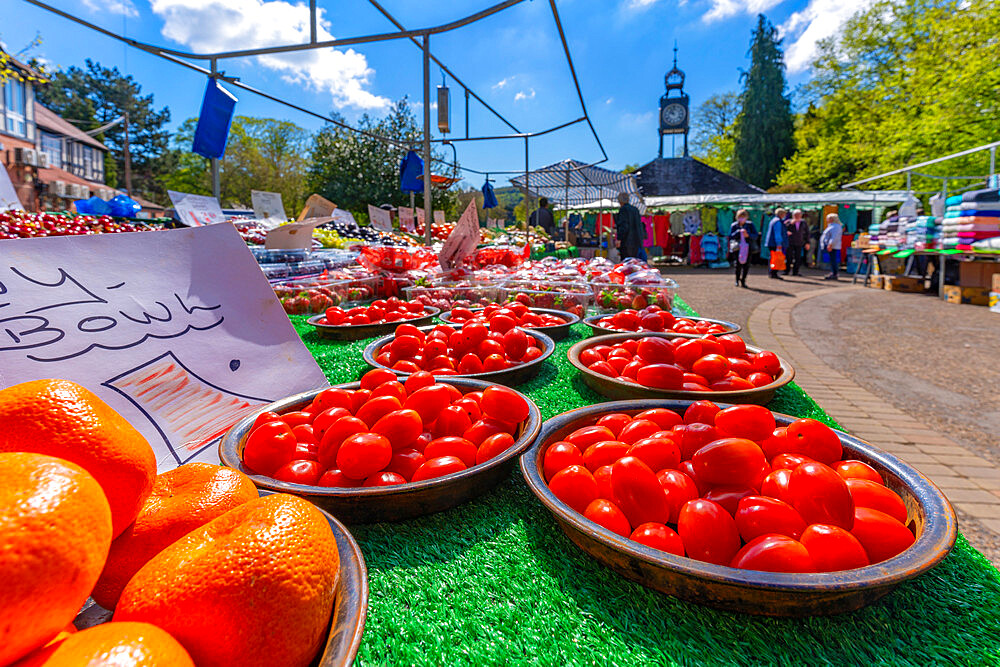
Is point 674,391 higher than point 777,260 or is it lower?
lower

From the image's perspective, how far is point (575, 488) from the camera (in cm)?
92

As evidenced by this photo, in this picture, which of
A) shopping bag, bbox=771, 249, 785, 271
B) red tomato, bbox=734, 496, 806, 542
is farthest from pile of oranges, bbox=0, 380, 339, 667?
shopping bag, bbox=771, 249, 785, 271

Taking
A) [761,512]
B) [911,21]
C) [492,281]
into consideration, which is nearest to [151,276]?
[761,512]

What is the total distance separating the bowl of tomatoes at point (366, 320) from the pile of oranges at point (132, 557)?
1855 mm

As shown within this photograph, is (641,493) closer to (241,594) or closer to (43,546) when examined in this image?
(241,594)

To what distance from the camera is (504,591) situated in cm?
81

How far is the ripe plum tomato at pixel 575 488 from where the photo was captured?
2.99 feet

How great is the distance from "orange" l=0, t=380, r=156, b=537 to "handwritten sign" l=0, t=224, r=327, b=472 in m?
0.48

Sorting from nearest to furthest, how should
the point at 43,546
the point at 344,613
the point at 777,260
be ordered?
the point at 43,546, the point at 344,613, the point at 777,260

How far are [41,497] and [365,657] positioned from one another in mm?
441

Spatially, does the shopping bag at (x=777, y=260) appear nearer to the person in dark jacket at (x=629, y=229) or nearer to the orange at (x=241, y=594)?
the person in dark jacket at (x=629, y=229)

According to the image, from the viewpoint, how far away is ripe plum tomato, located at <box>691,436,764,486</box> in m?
0.91

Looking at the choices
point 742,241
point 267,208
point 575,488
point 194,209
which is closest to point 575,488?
point 575,488

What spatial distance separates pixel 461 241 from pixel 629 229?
672 cm
